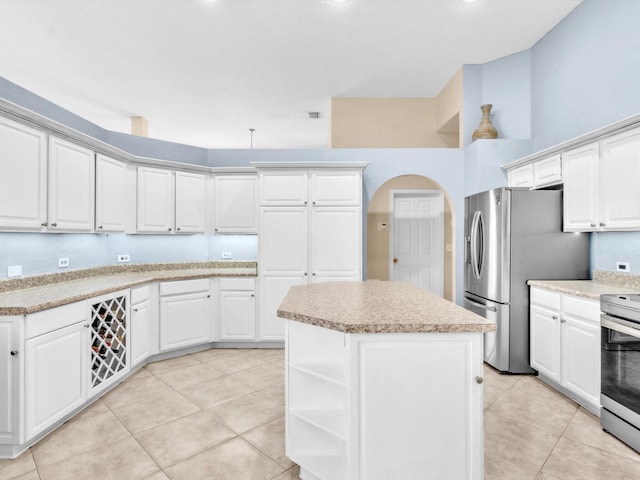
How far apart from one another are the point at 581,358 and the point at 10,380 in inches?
153

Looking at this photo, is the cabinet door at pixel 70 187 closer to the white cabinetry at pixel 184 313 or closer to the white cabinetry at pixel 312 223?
the white cabinetry at pixel 184 313

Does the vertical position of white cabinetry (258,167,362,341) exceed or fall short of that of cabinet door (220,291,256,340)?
it exceeds it

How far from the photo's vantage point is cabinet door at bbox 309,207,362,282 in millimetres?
3861

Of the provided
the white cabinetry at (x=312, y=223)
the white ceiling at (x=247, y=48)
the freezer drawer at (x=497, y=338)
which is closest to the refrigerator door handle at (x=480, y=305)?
the freezer drawer at (x=497, y=338)

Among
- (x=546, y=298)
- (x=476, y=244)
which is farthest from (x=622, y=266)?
(x=476, y=244)

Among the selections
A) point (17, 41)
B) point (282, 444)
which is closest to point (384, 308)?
point (282, 444)

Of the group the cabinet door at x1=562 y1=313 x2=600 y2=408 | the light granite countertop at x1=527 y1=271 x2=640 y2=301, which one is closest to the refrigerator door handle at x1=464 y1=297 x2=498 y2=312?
the light granite countertop at x1=527 y1=271 x2=640 y2=301

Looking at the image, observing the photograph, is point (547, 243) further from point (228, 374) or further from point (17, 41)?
point (17, 41)

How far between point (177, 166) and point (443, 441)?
12.6 feet

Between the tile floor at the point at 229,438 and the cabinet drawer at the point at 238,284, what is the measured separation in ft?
3.62

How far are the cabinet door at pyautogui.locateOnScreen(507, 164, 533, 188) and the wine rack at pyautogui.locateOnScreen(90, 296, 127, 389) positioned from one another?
13.9 ft

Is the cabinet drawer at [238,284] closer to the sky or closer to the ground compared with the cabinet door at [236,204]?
closer to the ground

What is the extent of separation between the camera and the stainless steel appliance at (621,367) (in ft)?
6.68

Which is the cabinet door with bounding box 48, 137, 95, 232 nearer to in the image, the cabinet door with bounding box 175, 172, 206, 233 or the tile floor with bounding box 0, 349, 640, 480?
the cabinet door with bounding box 175, 172, 206, 233
